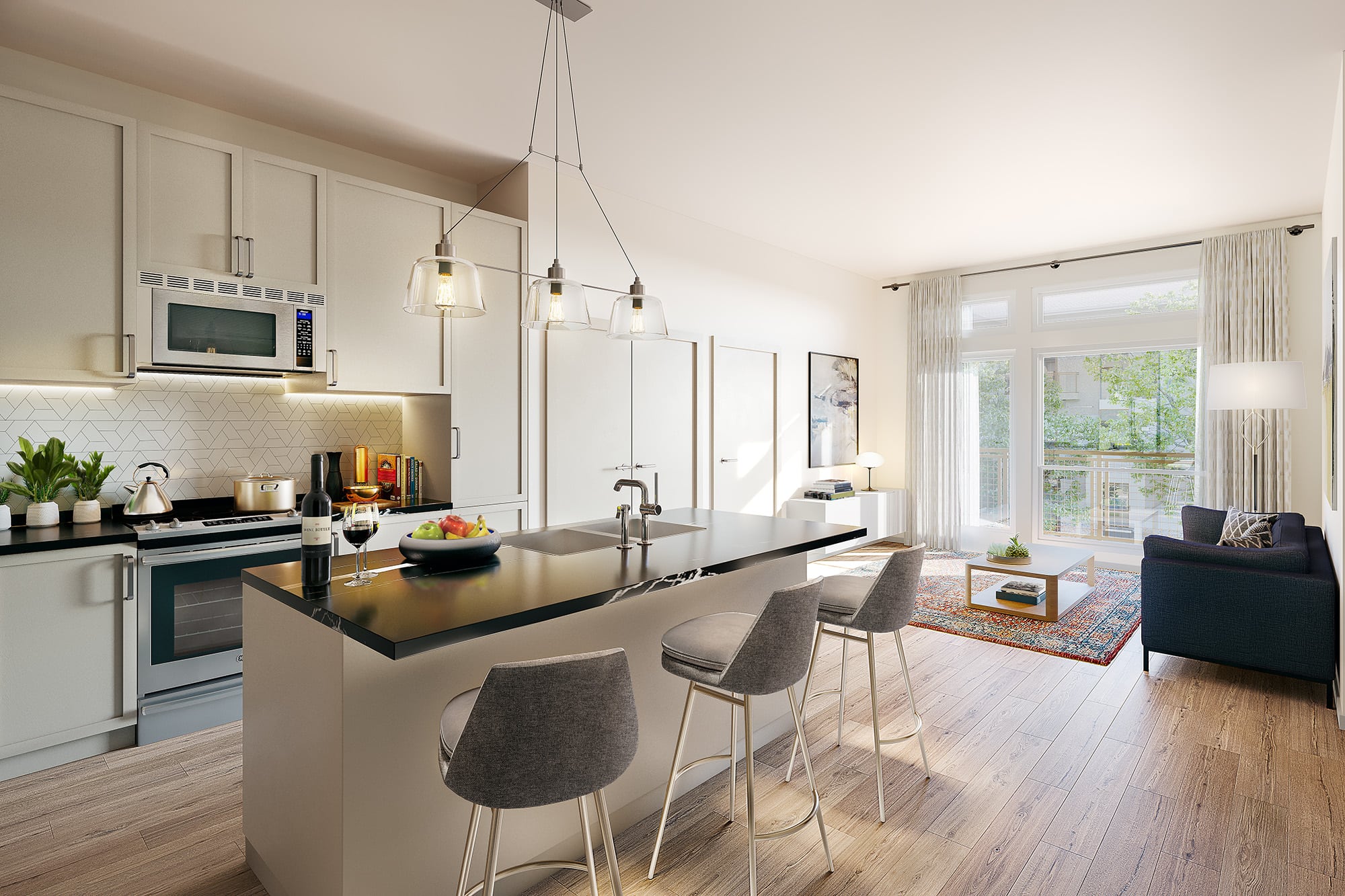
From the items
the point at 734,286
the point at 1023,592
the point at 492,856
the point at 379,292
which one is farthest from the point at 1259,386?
the point at 379,292

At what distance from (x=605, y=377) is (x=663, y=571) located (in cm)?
276

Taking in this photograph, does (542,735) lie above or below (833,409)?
below

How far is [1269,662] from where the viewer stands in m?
3.29

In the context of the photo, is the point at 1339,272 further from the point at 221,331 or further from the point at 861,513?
the point at 221,331

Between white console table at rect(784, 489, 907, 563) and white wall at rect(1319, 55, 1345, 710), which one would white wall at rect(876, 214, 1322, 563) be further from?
white wall at rect(1319, 55, 1345, 710)

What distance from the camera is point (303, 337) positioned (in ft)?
11.0

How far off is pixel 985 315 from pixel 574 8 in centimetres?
562

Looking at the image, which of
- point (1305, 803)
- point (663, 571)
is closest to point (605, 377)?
point (663, 571)

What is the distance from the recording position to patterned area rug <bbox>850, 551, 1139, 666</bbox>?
4.09m

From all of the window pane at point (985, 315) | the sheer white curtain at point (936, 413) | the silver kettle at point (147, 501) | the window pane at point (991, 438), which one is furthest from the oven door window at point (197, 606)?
the window pane at point (985, 315)

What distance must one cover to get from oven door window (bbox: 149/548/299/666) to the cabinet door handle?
60 mm

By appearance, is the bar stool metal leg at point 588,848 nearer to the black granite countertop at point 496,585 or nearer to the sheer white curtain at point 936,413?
the black granite countertop at point 496,585

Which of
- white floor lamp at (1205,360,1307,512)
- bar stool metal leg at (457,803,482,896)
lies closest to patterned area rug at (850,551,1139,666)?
white floor lamp at (1205,360,1307,512)

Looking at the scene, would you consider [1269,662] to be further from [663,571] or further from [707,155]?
[707,155]
